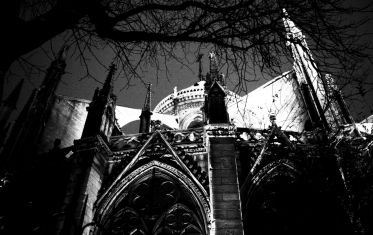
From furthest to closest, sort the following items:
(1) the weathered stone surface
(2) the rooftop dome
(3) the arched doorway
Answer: (2) the rooftop dome → (3) the arched doorway → (1) the weathered stone surface

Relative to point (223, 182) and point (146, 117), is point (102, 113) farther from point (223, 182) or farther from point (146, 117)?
point (223, 182)

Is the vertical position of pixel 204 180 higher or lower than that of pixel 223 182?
higher

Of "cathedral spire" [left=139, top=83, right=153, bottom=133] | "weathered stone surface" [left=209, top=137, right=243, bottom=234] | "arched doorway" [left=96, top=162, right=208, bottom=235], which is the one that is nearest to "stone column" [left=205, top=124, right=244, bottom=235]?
"weathered stone surface" [left=209, top=137, right=243, bottom=234]

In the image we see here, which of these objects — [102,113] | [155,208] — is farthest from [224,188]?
[102,113]

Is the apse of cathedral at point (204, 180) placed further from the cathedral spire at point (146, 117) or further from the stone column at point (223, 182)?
the cathedral spire at point (146, 117)

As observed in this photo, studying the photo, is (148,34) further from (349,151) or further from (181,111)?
(181,111)

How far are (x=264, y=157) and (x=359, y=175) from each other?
2362 mm

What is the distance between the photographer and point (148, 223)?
7.76m

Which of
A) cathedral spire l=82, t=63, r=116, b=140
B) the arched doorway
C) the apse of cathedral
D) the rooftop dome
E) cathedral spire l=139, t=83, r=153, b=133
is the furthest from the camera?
the rooftop dome

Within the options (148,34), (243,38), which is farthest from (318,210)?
(148,34)

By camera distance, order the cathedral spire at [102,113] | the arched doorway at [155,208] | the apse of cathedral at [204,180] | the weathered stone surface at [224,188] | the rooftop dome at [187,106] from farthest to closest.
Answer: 1. the rooftop dome at [187,106]
2. the cathedral spire at [102,113]
3. the arched doorway at [155,208]
4. the apse of cathedral at [204,180]
5. the weathered stone surface at [224,188]

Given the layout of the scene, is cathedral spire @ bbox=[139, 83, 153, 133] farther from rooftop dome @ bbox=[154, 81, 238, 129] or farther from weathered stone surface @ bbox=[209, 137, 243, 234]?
weathered stone surface @ bbox=[209, 137, 243, 234]

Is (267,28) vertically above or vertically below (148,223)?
above

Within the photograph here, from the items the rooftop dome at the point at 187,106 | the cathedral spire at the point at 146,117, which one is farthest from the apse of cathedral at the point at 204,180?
the rooftop dome at the point at 187,106
